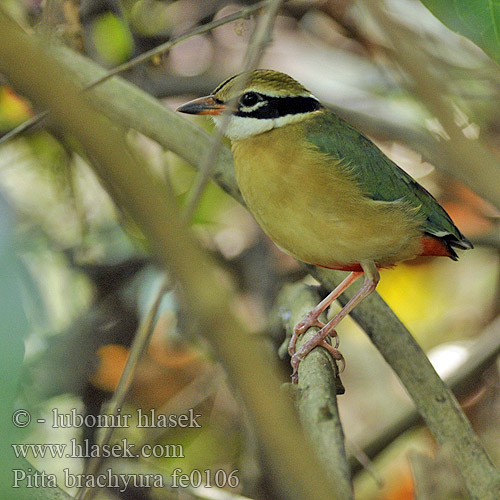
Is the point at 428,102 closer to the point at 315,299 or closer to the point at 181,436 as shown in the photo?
the point at 315,299

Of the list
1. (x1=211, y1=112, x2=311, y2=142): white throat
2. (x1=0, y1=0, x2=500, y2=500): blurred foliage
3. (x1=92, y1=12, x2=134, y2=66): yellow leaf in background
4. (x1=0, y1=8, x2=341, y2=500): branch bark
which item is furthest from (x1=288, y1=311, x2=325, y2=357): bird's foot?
(x1=0, y1=8, x2=341, y2=500): branch bark

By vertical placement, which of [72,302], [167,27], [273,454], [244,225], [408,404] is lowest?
[273,454]

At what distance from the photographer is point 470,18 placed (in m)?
2.05

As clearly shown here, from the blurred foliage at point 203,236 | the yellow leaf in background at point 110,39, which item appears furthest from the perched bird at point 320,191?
the yellow leaf in background at point 110,39

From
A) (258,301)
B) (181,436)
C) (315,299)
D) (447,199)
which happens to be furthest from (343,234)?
(447,199)

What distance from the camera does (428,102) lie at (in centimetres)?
127

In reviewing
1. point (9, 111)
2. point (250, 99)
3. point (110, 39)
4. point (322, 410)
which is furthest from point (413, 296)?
point (322, 410)

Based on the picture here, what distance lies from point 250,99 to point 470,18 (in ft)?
4.44

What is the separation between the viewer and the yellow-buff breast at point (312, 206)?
2.98m

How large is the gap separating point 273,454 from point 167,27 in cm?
394

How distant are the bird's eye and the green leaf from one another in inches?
50.7

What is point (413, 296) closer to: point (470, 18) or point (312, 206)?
point (312, 206)

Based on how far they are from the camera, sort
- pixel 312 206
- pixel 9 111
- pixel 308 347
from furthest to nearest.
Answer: pixel 9 111, pixel 312 206, pixel 308 347

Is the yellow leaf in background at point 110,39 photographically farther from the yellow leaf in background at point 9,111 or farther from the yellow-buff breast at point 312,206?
the yellow-buff breast at point 312,206
